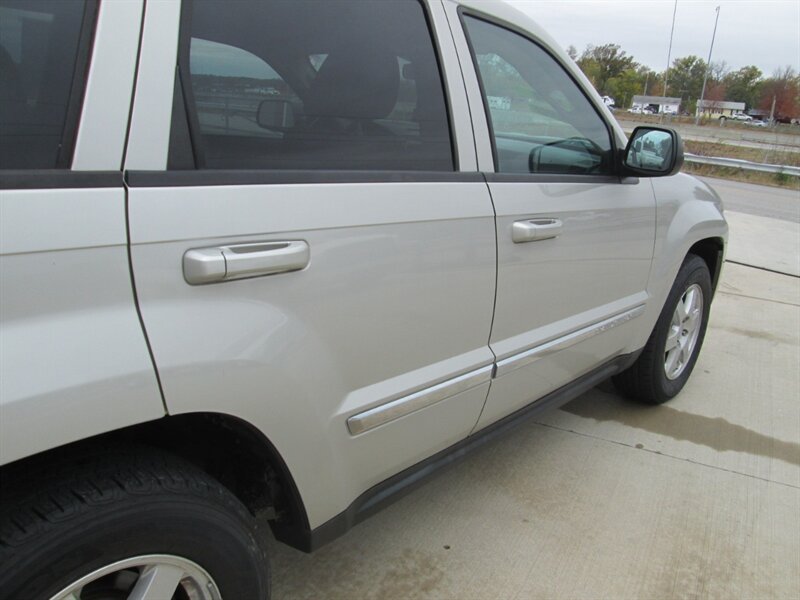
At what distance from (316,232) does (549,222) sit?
103 centimetres

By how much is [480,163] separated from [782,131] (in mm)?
43250

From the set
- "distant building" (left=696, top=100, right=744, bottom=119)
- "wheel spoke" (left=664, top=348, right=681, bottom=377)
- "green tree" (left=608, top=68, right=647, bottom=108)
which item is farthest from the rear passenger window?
"distant building" (left=696, top=100, right=744, bottom=119)

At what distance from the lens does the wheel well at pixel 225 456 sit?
126 centimetres

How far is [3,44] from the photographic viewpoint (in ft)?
3.75

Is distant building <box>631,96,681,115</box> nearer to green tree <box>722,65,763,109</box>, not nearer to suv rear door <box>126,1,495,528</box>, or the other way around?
green tree <box>722,65,763,109</box>

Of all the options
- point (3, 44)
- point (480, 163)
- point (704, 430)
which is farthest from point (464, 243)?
point (704, 430)

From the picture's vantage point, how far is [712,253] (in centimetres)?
374

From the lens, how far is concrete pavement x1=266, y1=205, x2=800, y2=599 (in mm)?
2246

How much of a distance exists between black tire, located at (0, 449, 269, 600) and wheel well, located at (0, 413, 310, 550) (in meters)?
0.03

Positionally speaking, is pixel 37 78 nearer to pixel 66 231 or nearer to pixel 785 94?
pixel 66 231

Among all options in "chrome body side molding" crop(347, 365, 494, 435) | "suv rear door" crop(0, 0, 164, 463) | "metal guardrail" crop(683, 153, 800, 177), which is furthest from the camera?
"metal guardrail" crop(683, 153, 800, 177)

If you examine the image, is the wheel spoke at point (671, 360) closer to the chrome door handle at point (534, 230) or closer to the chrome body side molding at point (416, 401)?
the chrome door handle at point (534, 230)

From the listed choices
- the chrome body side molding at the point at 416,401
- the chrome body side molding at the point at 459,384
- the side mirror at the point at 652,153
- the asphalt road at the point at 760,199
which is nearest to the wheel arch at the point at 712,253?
the side mirror at the point at 652,153

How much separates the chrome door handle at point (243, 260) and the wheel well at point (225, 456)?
326 mm
